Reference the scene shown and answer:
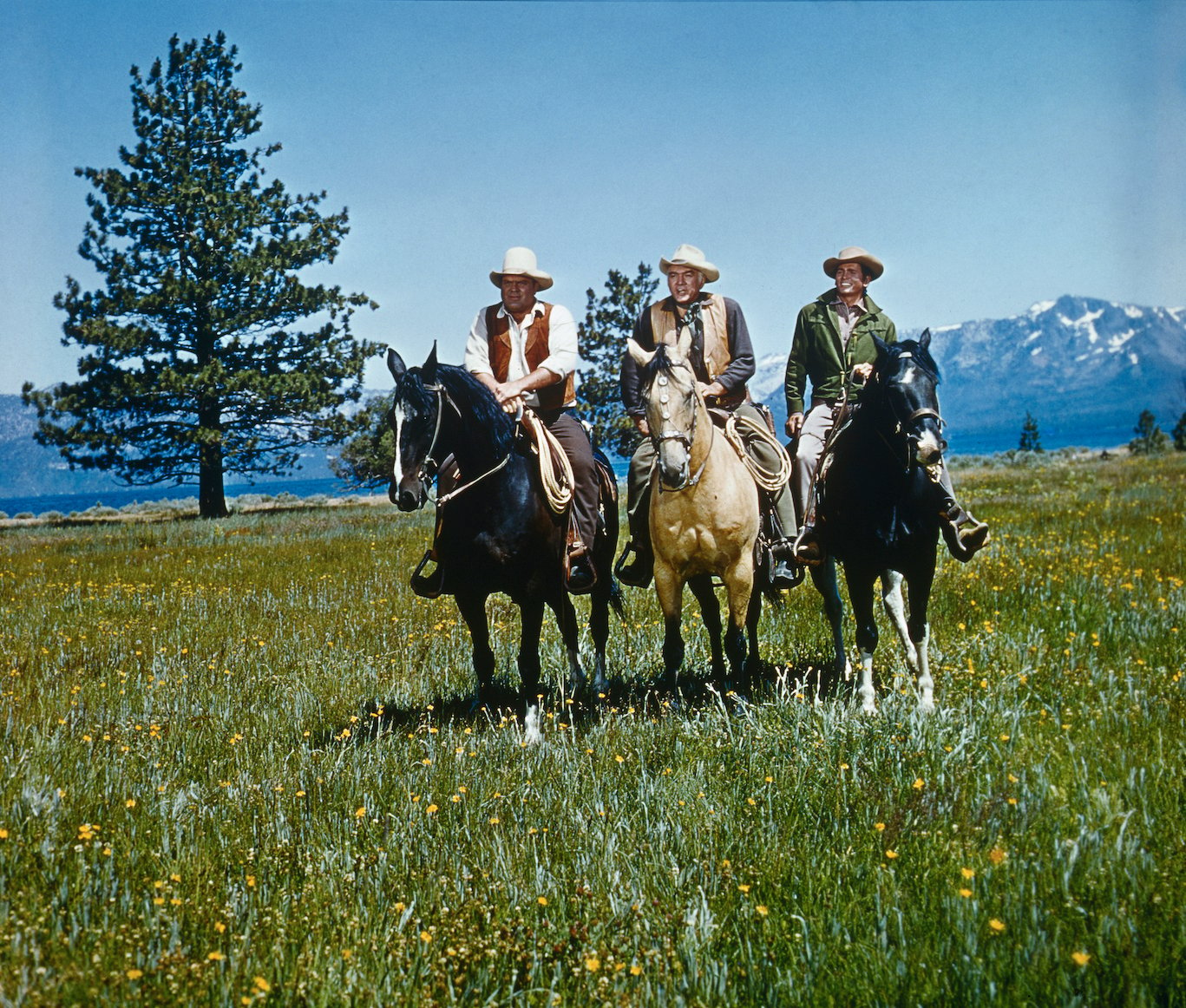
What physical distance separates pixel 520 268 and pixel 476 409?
139 cm

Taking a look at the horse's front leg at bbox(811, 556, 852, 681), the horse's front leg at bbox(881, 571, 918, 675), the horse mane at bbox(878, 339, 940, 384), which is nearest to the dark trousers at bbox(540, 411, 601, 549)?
the horse's front leg at bbox(811, 556, 852, 681)

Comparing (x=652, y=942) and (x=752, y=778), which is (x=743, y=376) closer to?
(x=752, y=778)

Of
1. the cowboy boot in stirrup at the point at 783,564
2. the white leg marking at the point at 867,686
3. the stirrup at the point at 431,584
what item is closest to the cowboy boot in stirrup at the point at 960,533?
the white leg marking at the point at 867,686

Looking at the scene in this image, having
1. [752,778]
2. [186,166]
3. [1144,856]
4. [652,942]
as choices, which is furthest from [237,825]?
[186,166]

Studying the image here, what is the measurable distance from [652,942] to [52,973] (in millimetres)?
1997

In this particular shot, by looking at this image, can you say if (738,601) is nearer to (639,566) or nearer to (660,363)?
(639,566)

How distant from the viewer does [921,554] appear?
6160 millimetres

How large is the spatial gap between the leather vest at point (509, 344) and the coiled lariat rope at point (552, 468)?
430mm

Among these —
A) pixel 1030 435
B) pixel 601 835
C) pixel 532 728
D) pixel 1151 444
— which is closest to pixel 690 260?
pixel 532 728

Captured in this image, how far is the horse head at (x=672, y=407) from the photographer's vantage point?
17.5 feet

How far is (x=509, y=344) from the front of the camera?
6598 millimetres

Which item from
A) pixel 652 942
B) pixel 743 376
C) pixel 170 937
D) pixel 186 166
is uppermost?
pixel 186 166

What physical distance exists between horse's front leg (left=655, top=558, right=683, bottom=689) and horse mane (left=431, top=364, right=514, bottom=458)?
1.56 metres

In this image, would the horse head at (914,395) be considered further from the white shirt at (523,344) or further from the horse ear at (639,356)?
the white shirt at (523,344)
